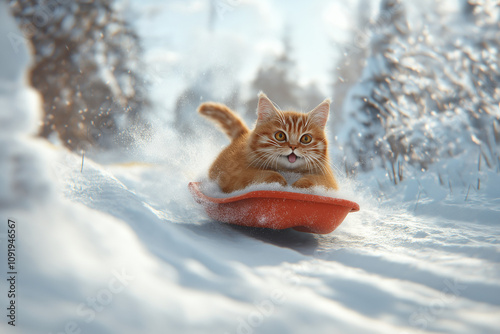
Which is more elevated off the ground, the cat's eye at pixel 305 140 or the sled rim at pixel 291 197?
the cat's eye at pixel 305 140

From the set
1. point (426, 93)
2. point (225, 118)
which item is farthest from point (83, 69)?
point (426, 93)

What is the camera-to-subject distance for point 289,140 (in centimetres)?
219

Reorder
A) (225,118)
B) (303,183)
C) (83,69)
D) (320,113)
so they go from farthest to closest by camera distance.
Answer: (83,69)
(225,118)
(320,113)
(303,183)

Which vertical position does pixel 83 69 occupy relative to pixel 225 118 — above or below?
above

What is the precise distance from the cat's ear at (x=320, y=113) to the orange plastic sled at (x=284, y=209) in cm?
66

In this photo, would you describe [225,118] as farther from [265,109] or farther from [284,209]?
[284,209]

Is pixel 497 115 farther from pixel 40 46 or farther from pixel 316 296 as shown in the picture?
pixel 40 46

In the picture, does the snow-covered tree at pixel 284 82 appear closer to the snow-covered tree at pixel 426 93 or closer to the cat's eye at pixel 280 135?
the snow-covered tree at pixel 426 93

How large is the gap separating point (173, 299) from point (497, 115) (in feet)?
16.1

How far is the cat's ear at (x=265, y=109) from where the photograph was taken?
231 centimetres

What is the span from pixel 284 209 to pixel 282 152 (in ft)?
1.35

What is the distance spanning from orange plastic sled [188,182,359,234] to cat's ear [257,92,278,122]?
69 cm

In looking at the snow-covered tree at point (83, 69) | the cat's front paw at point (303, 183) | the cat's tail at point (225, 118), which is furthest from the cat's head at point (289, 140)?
the snow-covered tree at point (83, 69)

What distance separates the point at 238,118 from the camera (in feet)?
9.28
